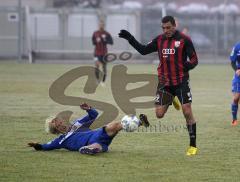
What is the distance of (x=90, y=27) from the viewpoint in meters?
42.2

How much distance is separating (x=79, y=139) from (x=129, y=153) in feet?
2.55

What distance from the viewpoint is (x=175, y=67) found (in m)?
11.1

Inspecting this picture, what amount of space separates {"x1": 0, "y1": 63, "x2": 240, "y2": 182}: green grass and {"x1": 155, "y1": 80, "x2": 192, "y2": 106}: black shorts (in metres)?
0.78

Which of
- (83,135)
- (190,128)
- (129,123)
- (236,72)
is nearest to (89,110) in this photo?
(83,135)

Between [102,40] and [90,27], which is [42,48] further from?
[102,40]

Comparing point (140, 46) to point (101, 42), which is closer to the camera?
point (140, 46)

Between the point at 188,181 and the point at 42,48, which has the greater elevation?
the point at 188,181

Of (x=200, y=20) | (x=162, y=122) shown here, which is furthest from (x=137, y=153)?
(x=200, y=20)

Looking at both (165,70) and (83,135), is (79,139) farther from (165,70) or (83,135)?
(165,70)

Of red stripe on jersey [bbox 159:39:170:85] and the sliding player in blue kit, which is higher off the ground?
red stripe on jersey [bbox 159:39:170:85]

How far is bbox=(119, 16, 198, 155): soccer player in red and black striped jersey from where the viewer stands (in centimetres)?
1102

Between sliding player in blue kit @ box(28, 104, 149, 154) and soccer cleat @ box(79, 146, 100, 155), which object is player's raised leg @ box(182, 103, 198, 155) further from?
soccer cleat @ box(79, 146, 100, 155)

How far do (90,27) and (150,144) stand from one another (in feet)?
99.8

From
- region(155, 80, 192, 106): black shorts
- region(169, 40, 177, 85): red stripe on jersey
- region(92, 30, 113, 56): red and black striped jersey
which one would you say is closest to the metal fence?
region(92, 30, 113, 56): red and black striped jersey
